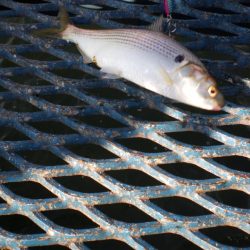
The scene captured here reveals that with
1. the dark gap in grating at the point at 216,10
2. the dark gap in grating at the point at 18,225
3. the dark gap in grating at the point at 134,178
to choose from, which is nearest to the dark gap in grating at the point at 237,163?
the dark gap in grating at the point at 134,178

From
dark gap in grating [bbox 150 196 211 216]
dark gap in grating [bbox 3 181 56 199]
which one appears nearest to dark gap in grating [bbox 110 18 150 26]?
dark gap in grating [bbox 150 196 211 216]

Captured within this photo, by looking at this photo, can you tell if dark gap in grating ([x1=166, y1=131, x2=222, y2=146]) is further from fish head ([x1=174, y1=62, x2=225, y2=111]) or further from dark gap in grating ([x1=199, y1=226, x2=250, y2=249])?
fish head ([x1=174, y1=62, x2=225, y2=111])

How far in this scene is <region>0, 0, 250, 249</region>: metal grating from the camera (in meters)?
1.90

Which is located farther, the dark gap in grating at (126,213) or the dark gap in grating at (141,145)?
the dark gap in grating at (141,145)

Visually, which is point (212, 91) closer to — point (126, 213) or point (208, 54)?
point (208, 54)

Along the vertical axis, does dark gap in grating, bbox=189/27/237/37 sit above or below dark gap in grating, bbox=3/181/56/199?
above

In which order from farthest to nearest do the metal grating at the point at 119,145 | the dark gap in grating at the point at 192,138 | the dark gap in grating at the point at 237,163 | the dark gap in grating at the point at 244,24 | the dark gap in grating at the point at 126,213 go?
the dark gap in grating at the point at 192,138
the dark gap in grating at the point at 237,163
the dark gap in grating at the point at 126,213
the dark gap in grating at the point at 244,24
the metal grating at the point at 119,145

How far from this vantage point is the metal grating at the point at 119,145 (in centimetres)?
190

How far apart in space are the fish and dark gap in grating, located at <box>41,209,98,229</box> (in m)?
1.33

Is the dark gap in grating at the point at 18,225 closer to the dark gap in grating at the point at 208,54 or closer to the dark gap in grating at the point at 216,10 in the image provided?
the dark gap in grating at the point at 208,54

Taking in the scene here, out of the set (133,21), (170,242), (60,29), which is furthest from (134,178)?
(60,29)

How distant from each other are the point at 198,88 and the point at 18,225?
194 centimetres

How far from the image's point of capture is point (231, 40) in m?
2.64

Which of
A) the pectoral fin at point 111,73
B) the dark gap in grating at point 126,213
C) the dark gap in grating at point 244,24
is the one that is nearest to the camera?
the pectoral fin at point 111,73
